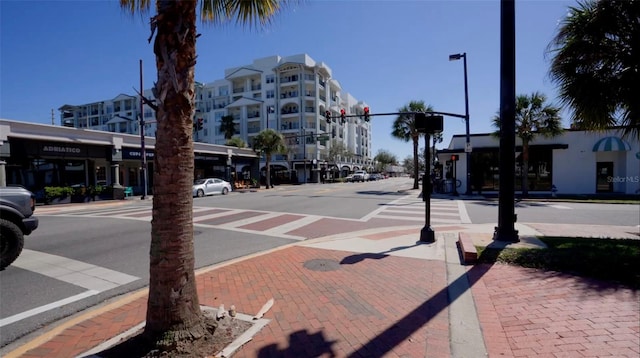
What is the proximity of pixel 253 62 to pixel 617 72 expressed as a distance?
211 ft

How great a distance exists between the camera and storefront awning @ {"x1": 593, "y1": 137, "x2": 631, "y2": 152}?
72.3 feet

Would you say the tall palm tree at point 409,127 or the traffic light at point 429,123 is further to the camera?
the tall palm tree at point 409,127

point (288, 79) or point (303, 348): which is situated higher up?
point (288, 79)

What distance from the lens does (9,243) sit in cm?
592

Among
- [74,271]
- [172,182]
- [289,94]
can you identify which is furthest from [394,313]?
[289,94]

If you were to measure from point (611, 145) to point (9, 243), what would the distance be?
3038 cm

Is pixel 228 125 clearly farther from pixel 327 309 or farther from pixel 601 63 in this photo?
pixel 327 309

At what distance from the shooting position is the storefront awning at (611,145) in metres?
22.0

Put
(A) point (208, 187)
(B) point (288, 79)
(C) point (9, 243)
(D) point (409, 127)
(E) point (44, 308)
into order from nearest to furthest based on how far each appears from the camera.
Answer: (E) point (44, 308) → (C) point (9, 243) → (A) point (208, 187) → (D) point (409, 127) → (B) point (288, 79)

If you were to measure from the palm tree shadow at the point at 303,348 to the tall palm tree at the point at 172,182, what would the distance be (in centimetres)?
66

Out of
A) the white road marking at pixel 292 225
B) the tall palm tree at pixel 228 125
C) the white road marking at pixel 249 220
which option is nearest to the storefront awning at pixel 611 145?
the white road marking at pixel 292 225

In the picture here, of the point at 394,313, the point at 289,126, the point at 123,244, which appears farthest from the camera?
the point at 289,126

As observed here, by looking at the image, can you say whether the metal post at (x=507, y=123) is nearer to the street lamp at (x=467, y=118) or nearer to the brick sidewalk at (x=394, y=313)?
the brick sidewalk at (x=394, y=313)

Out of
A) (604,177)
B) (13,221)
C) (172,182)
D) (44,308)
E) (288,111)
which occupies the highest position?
(288,111)
